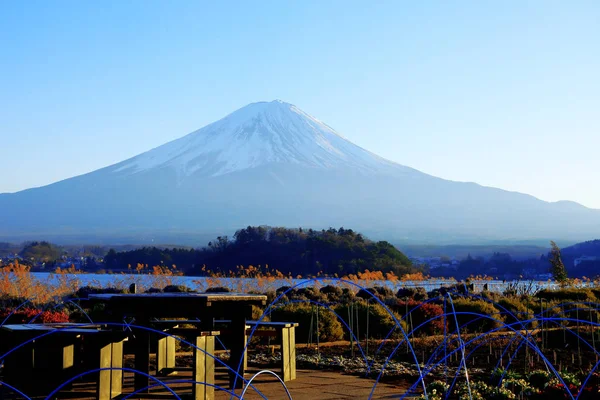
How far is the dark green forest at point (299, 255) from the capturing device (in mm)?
31078

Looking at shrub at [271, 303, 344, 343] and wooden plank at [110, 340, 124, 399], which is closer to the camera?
wooden plank at [110, 340, 124, 399]

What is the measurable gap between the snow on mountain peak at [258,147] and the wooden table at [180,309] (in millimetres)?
82223

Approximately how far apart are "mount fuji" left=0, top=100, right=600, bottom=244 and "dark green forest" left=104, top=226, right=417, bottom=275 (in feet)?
124

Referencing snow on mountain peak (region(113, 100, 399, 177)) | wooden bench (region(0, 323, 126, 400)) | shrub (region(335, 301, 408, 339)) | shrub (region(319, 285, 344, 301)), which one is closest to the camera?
wooden bench (region(0, 323, 126, 400))

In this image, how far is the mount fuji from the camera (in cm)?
8000

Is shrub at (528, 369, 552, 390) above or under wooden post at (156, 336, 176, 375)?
under

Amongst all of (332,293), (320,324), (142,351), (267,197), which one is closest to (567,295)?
(332,293)

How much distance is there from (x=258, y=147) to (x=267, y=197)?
1389cm

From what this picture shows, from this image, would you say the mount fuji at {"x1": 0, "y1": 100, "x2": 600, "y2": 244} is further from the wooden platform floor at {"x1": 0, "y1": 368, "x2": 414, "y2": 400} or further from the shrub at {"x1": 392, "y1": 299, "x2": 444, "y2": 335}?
the wooden platform floor at {"x1": 0, "y1": 368, "x2": 414, "y2": 400}

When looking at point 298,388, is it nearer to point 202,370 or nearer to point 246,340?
point 246,340

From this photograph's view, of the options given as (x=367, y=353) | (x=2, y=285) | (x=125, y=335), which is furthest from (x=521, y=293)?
(x=125, y=335)

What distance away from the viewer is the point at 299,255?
32.2m

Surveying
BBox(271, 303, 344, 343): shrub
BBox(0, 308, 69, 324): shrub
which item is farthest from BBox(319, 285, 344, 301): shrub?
BBox(0, 308, 69, 324): shrub

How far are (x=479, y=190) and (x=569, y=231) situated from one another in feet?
38.4
